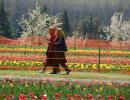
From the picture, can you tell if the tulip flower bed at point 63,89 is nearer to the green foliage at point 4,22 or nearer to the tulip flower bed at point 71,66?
the tulip flower bed at point 71,66

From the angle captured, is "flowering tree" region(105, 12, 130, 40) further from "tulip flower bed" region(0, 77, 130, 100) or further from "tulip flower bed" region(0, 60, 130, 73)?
"tulip flower bed" region(0, 77, 130, 100)

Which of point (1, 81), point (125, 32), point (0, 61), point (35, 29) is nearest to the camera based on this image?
point (1, 81)

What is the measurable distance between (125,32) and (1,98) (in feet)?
339

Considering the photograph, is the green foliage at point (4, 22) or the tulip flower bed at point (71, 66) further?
the green foliage at point (4, 22)

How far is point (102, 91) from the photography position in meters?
13.0

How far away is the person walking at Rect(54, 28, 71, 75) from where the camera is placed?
19.9 meters

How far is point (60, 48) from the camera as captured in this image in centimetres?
2028

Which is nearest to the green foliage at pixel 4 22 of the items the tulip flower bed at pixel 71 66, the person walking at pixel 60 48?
the tulip flower bed at pixel 71 66

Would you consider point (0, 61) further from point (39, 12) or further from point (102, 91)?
point (39, 12)

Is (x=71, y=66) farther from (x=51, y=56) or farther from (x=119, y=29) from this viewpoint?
(x=119, y=29)

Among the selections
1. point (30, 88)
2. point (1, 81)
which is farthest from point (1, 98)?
point (1, 81)

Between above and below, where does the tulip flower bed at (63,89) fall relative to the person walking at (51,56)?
below

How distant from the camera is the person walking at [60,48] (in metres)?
19.9

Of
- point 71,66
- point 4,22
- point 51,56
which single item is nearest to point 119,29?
point 4,22
